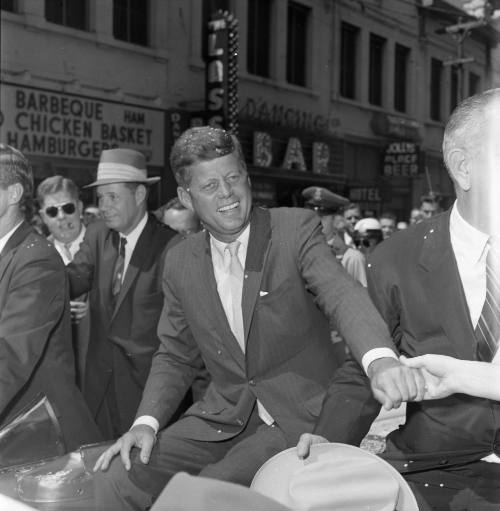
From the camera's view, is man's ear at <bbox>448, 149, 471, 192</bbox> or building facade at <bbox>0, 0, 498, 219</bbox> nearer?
man's ear at <bbox>448, 149, 471, 192</bbox>

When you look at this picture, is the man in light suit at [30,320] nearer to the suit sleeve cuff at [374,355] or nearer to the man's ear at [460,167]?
the suit sleeve cuff at [374,355]

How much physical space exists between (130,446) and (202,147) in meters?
1.15

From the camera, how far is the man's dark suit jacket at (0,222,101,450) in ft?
10.1

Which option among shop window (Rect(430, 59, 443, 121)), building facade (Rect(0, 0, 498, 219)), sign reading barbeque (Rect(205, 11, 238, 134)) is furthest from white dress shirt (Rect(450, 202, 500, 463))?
shop window (Rect(430, 59, 443, 121))

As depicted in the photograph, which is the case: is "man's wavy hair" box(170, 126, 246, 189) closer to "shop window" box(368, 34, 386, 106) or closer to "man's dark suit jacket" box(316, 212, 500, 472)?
"man's dark suit jacket" box(316, 212, 500, 472)

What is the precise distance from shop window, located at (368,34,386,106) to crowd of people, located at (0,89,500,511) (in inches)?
814

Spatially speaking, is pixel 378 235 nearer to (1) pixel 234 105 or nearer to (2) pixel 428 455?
(1) pixel 234 105

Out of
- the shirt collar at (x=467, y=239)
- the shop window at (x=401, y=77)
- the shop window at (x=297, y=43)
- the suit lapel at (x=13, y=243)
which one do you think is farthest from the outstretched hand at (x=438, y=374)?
the shop window at (x=401, y=77)

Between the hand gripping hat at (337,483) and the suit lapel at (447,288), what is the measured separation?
24.3 inches

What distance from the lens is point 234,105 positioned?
15844mm

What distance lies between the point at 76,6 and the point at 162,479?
1276cm

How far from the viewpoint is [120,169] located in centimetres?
518

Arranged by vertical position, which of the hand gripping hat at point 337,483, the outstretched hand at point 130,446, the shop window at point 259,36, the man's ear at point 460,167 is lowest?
the outstretched hand at point 130,446

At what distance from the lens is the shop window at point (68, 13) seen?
13.4m
